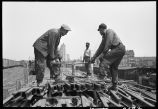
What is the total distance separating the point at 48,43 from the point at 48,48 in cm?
Answer: 14

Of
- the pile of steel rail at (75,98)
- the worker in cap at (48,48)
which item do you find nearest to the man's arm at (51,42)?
the worker in cap at (48,48)

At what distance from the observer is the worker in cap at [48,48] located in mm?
5477

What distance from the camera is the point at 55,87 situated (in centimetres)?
476

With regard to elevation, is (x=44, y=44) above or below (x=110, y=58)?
above

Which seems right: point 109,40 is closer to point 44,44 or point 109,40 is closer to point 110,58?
point 110,58

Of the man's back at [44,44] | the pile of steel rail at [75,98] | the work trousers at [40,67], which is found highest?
the man's back at [44,44]

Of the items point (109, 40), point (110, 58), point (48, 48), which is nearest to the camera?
point (109, 40)

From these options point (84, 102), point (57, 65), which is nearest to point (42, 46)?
point (57, 65)

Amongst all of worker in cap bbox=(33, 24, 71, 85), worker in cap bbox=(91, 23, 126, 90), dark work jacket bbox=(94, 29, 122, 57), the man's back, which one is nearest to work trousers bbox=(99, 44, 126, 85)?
worker in cap bbox=(91, 23, 126, 90)

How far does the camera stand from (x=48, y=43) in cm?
555

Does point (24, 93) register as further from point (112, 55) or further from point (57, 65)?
point (112, 55)

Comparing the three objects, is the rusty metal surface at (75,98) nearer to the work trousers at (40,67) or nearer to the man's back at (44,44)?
the work trousers at (40,67)

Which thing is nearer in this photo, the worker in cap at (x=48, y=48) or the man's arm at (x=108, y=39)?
the man's arm at (x=108, y=39)

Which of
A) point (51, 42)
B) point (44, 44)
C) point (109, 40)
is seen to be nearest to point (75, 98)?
point (109, 40)
